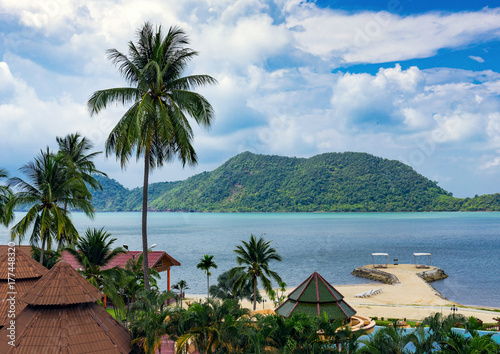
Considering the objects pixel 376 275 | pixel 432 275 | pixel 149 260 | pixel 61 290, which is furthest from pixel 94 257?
pixel 432 275

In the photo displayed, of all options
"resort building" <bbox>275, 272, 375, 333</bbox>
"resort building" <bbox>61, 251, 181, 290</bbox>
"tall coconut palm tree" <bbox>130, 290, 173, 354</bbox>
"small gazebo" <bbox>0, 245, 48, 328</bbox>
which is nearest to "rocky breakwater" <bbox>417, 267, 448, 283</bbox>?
"resort building" <bbox>61, 251, 181, 290</bbox>

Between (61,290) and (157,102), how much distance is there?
11.3 meters

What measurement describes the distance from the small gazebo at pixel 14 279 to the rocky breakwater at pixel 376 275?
6130cm

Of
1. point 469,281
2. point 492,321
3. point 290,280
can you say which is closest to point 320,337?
point 492,321

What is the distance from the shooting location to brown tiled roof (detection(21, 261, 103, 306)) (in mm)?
14820

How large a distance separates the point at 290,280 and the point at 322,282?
5104 cm

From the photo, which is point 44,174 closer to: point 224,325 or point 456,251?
point 224,325

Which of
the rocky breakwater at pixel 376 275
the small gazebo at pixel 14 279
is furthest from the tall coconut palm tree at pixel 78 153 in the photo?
the rocky breakwater at pixel 376 275

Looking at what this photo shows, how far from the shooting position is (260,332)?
16391 millimetres

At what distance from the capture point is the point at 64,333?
14.2 metres

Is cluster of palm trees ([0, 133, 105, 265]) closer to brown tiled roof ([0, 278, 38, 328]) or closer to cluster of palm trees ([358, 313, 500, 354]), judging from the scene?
brown tiled roof ([0, 278, 38, 328])

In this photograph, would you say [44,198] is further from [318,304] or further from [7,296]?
[318,304]

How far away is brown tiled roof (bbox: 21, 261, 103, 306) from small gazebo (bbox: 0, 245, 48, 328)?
2830mm

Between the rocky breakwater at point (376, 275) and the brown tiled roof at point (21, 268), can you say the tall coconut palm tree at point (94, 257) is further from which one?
the rocky breakwater at point (376, 275)
